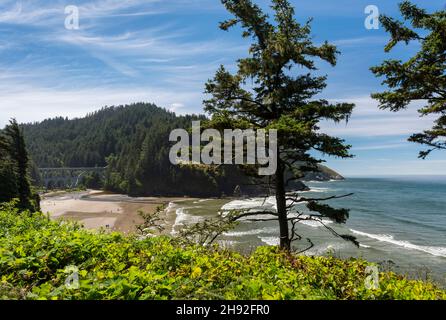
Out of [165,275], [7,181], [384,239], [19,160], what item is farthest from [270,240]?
[19,160]

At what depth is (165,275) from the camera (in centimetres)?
384

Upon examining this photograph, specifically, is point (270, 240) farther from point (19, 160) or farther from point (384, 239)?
point (19, 160)

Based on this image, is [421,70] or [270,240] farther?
[270,240]

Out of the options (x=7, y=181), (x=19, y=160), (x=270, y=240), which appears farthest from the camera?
(x=19, y=160)

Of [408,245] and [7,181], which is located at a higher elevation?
[7,181]

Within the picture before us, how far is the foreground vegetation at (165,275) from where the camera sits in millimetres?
3350

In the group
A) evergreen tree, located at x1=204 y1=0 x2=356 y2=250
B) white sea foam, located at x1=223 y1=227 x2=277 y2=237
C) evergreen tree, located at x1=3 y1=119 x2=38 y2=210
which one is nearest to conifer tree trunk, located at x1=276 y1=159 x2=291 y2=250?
evergreen tree, located at x1=204 y1=0 x2=356 y2=250

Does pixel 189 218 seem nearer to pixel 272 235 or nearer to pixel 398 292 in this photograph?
pixel 272 235

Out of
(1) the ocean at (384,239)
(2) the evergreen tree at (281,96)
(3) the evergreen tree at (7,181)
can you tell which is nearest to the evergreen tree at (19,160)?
(3) the evergreen tree at (7,181)

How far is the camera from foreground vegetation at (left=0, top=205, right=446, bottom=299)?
335 centimetres

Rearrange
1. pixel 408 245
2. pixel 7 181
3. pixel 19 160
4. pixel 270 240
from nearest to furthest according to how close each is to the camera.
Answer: pixel 408 245, pixel 270 240, pixel 7 181, pixel 19 160

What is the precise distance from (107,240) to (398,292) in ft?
16.0
